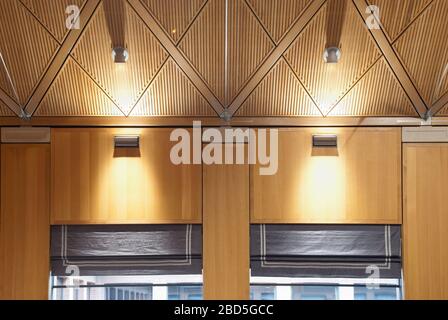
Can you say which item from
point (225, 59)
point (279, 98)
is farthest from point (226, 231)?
point (225, 59)

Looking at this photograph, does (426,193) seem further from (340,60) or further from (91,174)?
(91,174)

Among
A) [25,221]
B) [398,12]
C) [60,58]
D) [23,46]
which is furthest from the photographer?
[25,221]

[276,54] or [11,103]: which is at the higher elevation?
[276,54]

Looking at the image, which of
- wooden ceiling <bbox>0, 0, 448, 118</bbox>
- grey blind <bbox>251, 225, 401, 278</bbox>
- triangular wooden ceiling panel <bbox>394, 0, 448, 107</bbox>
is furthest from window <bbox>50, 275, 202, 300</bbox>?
triangular wooden ceiling panel <bbox>394, 0, 448, 107</bbox>

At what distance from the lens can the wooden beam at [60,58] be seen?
20.4ft

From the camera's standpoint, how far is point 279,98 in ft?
22.9

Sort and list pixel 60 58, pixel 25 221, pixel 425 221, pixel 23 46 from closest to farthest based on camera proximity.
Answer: pixel 23 46
pixel 60 58
pixel 425 221
pixel 25 221

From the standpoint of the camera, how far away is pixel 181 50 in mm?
6574

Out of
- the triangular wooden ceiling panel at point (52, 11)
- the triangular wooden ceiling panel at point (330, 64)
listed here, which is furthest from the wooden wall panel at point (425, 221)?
the triangular wooden ceiling panel at point (52, 11)

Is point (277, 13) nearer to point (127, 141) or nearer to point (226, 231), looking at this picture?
point (127, 141)

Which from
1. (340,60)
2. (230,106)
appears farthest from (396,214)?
(230,106)

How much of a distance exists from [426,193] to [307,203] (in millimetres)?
1500

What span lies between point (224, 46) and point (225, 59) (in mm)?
165

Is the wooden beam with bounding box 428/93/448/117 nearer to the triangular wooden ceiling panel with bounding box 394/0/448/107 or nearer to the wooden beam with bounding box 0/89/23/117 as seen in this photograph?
the triangular wooden ceiling panel with bounding box 394/0/448/107
